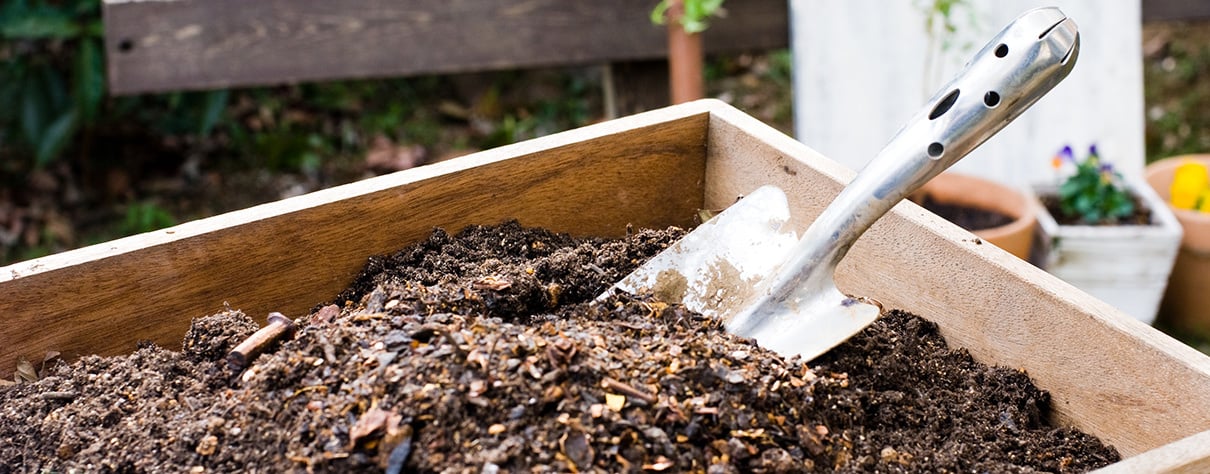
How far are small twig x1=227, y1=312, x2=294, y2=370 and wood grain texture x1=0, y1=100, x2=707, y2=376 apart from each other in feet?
0.59

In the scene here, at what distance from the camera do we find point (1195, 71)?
161 inches

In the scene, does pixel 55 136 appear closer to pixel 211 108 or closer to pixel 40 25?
pixel 40 25

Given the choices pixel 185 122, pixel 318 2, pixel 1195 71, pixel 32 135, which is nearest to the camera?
pixel 318 2

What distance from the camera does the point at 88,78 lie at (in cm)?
319

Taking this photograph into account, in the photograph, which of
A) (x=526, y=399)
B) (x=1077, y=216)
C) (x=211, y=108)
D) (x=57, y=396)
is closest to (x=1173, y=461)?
(x=526, y=399)

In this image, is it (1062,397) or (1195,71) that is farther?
(1195,71)

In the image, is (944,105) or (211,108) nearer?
(944,105)

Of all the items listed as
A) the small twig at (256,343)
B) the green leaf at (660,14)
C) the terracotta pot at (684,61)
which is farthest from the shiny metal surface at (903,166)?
the terracotta pot at (684,61)

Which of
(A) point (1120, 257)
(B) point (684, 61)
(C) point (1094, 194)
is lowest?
(A) point (1120, 257)

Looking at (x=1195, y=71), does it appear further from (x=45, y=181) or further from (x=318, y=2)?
(x=45, y=181)

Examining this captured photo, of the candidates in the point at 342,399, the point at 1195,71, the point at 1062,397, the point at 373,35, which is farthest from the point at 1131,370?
the point at 1195,71

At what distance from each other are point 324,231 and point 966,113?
79cm

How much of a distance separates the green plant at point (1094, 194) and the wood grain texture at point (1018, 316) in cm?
157

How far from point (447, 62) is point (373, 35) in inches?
8.1
